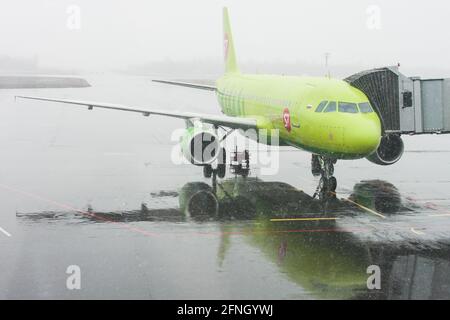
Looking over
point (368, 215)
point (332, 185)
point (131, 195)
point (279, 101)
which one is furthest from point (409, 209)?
point (131, 195)

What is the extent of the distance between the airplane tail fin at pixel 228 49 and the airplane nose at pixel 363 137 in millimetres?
18897

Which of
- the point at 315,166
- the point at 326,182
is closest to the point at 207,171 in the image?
the point at 315,166

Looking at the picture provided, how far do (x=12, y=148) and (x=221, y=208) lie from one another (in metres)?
19.2

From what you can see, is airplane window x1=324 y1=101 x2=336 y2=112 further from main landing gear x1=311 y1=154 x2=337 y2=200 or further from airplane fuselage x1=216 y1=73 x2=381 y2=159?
main landing gear x1=311 y1=154 x2=337 y2=200

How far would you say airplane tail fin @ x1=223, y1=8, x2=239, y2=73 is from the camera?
38094 millimetres

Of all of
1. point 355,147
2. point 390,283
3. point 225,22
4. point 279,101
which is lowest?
point 390,283

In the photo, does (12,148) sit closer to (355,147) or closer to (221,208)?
(221,208)

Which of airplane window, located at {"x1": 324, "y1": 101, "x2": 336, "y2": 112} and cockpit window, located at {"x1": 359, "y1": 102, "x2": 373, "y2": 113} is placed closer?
A: cockpit window, located at {"x1": 359, "y1": 102, "x2": 373, "y2": 113}

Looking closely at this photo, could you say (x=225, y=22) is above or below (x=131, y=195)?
above

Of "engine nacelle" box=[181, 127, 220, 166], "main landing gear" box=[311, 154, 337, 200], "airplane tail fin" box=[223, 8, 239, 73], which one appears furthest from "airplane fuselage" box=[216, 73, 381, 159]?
"airplane tail fin" box=[223, 8, 239, 73]

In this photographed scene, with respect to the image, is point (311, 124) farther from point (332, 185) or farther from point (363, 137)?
point (332, 185)

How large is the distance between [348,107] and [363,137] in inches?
62.0

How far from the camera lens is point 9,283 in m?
12.2
